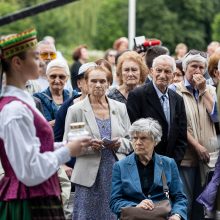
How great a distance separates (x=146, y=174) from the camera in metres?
7.68

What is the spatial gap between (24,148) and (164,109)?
385 cm

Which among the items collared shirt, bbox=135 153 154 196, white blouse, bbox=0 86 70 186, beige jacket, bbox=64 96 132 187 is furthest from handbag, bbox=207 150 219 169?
white blouse, bbox=0 86 70 186

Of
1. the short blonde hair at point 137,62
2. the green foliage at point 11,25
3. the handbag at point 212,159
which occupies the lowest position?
the handbag at point 212,159

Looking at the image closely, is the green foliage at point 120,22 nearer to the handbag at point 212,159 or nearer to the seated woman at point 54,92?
the seated woman at point 54,92

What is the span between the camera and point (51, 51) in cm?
1162

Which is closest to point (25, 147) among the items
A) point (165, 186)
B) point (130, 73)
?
point (165, 186)

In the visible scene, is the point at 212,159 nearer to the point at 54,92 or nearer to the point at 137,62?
the point at 137,62

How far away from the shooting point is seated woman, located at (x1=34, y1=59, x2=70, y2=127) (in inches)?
369

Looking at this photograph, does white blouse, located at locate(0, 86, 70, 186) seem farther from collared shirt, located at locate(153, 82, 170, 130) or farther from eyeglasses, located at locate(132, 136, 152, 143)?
collared shirt, located at locate(153, 82, 170, 130)

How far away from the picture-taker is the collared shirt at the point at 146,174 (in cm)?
762

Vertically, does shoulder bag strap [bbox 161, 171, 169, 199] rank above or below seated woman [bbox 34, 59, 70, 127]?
below

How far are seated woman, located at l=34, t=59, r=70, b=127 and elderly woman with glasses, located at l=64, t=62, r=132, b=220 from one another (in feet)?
3.92

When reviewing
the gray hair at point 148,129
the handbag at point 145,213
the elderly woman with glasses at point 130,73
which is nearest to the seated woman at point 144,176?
the gray hair at point 148,129

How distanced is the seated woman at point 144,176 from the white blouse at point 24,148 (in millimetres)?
2397
